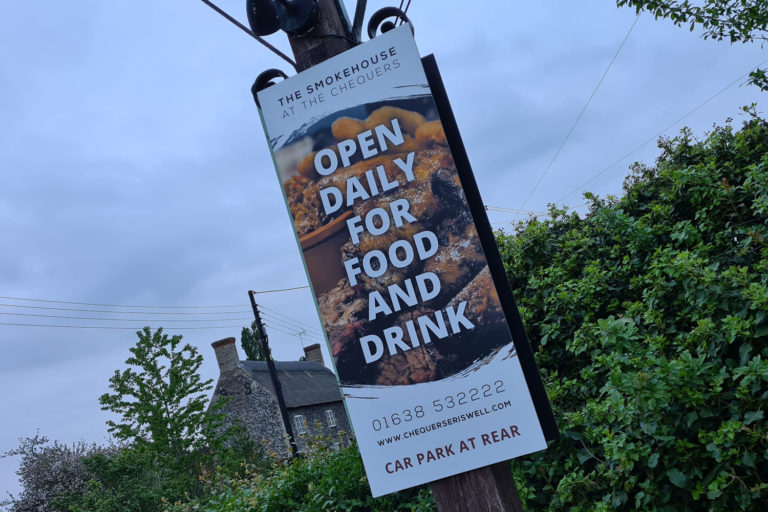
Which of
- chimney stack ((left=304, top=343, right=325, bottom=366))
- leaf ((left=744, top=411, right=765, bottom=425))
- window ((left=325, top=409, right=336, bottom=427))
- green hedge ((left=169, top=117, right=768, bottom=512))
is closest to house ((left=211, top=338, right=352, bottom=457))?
window ((left=325, top=409, right=336, bottom=427))

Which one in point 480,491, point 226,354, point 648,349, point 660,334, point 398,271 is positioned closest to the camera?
point 480,491

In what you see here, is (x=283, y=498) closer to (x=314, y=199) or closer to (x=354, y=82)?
(x=314, y=199)

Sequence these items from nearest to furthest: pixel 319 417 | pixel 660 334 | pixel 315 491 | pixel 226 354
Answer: pixel 660 334 < pixel 315 491 < pixel 226 354 < pixel 319 417

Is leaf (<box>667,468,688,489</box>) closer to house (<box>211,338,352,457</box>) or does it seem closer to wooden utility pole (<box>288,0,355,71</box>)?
wooden utility pole (<box>288,0,355,71</box>)

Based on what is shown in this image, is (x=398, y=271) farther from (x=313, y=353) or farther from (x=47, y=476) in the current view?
(x=313, y=353)

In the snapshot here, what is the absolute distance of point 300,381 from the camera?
40938mm

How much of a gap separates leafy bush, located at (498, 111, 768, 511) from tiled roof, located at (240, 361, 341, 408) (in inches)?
1237

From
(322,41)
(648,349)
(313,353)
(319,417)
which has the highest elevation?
(313,353)

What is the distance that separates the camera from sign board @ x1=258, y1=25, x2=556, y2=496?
2.93 metres

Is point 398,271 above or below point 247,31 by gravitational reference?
below

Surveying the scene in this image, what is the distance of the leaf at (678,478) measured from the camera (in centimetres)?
366

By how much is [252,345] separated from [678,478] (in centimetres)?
4595

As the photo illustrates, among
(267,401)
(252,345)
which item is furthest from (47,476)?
(252,345)

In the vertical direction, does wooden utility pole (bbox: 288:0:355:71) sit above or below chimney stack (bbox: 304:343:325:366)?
below
